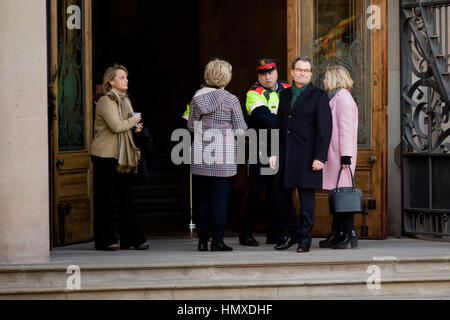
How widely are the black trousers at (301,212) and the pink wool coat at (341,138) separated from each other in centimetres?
28

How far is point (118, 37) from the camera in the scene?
16.5 metres


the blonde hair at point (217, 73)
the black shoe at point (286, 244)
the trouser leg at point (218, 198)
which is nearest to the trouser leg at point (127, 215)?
the trouser leg at point (218, 198)

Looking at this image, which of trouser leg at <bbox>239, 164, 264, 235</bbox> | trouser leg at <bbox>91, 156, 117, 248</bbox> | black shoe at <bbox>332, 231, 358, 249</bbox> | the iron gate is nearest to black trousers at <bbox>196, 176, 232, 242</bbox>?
trouser leg at <bbox>239, 164, 264, 235</bbox>

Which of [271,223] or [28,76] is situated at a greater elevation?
[28,76]

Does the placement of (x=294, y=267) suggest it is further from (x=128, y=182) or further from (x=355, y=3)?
(x=355, y=3)

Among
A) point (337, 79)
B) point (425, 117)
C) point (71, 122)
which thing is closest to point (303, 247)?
point (337, 79)

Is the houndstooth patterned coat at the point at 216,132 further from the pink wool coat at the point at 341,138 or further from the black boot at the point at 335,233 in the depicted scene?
the black boot at the point at 335,233

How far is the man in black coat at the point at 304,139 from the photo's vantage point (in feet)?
27.3

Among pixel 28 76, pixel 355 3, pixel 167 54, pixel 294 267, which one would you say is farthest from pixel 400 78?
pixel 167 54

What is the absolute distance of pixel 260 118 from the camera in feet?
29.0

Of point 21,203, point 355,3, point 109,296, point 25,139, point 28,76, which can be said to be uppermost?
point 355,3

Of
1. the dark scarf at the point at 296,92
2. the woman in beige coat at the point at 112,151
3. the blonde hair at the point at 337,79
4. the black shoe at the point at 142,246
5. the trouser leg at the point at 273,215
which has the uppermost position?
the blonde hair at the point at 337,79

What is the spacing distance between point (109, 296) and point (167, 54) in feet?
31.3

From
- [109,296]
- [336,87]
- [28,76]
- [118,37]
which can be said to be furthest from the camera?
[118,37]
